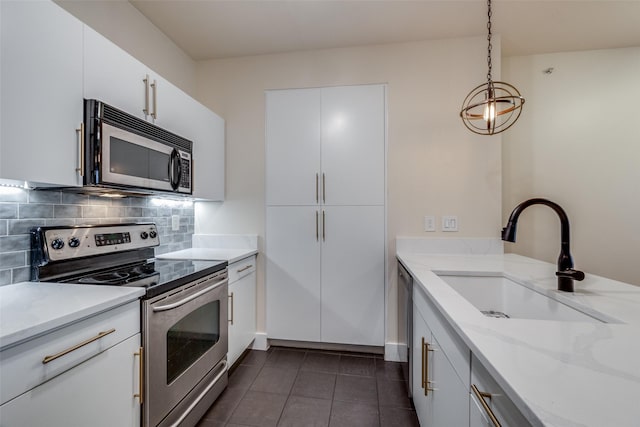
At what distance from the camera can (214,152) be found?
238cm

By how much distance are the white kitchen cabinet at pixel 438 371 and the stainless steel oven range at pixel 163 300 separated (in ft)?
3.96

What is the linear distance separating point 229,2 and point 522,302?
253cm

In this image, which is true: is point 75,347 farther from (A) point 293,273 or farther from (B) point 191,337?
(A) point 293,273

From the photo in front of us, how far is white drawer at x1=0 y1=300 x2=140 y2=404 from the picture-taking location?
775 millimetres

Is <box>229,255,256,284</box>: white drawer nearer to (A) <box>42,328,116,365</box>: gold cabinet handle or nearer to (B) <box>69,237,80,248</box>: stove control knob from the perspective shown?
(B) <box>69,237,80,248</box>: stove control knob

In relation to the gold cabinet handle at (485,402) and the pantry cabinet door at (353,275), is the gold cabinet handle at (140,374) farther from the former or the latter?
the pantry cabinet door at (353,275)

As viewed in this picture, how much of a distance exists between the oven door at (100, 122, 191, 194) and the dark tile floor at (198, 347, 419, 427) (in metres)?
1.41

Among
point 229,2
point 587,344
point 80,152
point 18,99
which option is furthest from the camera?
point 229,2

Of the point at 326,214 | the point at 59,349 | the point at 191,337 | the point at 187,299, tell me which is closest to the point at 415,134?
the point at 326,214

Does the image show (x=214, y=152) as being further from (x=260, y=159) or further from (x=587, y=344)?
(x=587, y=344)

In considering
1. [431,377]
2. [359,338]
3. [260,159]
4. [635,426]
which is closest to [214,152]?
[260,159]

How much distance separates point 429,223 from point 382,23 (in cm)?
157

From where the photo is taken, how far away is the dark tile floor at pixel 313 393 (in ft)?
5.42

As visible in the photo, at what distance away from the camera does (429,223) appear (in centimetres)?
231
